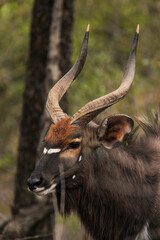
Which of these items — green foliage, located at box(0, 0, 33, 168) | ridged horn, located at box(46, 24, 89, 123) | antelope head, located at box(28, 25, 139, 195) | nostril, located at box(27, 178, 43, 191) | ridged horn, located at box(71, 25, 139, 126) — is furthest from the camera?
green foliage, located at box(0, 0, 33, 168)

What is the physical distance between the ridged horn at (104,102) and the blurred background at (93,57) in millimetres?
3539

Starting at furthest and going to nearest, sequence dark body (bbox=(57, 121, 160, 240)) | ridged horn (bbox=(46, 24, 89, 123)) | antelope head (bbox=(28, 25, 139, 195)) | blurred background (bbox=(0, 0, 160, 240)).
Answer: blurred background (bbox=(0, 0, 160, 240)) < ridged horn (bbox=(46, 24, 89, 123)) < dark body (bbox=(57, 121, 160, 240)) < antelope head (bbox=(28, 25, 139, 195))

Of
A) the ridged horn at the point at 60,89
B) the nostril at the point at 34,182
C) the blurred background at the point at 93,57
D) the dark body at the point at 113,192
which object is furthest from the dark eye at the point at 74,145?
the blurred background at the point at 93,57

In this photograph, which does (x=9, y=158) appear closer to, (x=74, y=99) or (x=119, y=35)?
(x=74, y=99)

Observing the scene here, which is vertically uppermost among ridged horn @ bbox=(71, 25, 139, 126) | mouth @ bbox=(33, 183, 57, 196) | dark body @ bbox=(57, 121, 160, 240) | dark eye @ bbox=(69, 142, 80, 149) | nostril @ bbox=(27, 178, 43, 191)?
ridged horn @ bbox=(71, 25, 139, 126)

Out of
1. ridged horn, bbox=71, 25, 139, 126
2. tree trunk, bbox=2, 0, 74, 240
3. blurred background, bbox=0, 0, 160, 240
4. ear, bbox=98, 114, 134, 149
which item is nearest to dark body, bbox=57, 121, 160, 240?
ear, bbox=98, 114, 134, 149

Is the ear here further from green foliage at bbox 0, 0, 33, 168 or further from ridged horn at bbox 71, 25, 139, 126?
green foliage at bbox 0, 0, 33, 168

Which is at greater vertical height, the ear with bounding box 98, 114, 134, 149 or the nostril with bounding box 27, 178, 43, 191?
the ear with bounding box 98, 114, 134, 149

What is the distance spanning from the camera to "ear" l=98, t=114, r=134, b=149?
4980 mm

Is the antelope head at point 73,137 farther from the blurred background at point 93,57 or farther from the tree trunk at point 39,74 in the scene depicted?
the blurred background at point 93,57

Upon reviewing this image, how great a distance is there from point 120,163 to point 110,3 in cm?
1025

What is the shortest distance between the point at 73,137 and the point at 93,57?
6.53 metres

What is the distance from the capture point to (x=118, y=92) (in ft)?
16.2

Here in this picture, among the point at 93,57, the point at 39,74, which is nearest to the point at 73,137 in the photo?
the point at 39,74
